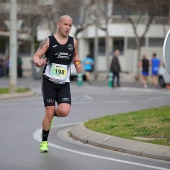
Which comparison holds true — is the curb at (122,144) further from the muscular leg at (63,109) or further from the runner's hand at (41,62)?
the runner's hand at (41,62)

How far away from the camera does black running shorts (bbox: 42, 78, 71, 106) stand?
11219 millimetres

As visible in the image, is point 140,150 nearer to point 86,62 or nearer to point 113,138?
point 113,138

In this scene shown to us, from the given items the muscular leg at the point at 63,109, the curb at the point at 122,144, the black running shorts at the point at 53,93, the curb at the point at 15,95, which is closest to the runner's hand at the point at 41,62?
the black running shorts at the point at 53,93

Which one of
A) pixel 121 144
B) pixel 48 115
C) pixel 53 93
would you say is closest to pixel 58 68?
pixel 53 93

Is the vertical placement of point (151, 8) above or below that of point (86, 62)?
above

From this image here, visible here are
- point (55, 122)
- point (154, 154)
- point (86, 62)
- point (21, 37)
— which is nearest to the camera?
point (154, 154)

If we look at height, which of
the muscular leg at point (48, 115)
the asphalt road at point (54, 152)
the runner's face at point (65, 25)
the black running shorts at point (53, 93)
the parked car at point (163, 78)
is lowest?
the parked car at point (163, 78)

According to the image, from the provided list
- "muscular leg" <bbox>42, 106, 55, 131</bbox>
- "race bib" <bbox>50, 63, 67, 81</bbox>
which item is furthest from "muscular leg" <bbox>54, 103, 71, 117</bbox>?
"race bib" <bbox>50, 63, 67, 81</bbox>

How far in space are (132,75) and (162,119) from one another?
38.9 meters

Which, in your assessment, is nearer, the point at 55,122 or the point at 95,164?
the point at 95,164

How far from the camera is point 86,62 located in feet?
133

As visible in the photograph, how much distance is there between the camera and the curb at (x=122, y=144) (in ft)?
35.7

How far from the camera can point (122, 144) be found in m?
11.8

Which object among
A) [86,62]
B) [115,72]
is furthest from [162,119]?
[86,62]
